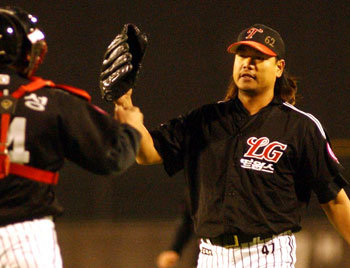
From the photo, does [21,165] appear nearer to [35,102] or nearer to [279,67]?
[35,102]

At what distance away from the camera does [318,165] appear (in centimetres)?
332

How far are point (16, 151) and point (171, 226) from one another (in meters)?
3.95

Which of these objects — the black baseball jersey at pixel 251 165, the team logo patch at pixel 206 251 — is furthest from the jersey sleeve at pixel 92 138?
the team logo patch at pixel 206 251

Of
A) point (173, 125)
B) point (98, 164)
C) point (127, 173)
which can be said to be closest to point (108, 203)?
point (127, 173)

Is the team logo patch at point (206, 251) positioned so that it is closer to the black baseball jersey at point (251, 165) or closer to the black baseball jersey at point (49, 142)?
A: the black baseball jersey at point (251, 165)

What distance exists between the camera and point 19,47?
2.37 meters

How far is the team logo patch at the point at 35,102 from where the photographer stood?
2.32 m

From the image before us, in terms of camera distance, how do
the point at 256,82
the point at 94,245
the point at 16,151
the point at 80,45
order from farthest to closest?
the point at 80,45 < the point at 94,245 < the point at 256,82 < the point at 16,151

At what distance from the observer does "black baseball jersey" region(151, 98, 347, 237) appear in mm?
3240

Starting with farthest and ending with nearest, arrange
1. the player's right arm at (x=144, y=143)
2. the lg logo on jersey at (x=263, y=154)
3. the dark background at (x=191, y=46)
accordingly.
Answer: the dark background at (x=191, y=46) < the lg logo on jersey at (x=263, y=154) < the player's right arm at (x=144, y=143)

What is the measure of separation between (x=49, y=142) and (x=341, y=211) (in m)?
1.64

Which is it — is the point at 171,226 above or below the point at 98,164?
below

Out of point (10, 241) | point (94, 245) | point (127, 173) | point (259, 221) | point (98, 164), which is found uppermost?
point (98, 164)

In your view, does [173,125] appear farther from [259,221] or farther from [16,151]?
[16,151]
